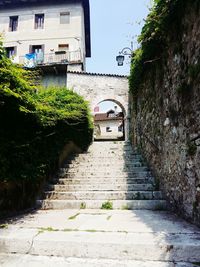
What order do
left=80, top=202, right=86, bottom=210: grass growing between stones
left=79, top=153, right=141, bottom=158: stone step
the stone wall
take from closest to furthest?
the stone wall → left=80, top=202, right=86, bottom=210: grass growing between stones → left=79, top=153, right=141, bottom=158: stone step

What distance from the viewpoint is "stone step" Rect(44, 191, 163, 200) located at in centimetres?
465

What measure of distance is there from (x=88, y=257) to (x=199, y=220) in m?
1.48

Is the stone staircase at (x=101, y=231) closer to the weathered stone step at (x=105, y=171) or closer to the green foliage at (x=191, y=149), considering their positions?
the weathered stone step at (x=105, y=171)

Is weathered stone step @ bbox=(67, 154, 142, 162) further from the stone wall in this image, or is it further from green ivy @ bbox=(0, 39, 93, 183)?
green ivy @ bbox=(0, 39, 93, 183)

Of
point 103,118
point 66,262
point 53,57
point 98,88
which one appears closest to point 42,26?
point 53,57

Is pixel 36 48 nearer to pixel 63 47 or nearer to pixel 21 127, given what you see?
pixel 63 47

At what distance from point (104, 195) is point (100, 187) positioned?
461 millimetres

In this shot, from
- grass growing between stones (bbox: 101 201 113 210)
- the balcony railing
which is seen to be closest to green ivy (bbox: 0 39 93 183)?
grass growing between stones (bbox: 101 201 113 210)

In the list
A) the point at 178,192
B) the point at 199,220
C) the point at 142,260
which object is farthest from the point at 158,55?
the point at 142,260

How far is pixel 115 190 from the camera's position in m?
4.98

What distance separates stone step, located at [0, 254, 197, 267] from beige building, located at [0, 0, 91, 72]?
1705 centimetres

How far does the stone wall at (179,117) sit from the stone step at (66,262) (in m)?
1.03

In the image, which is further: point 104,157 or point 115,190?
point 104,157

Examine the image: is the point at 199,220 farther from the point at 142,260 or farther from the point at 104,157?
the point at 104,157
